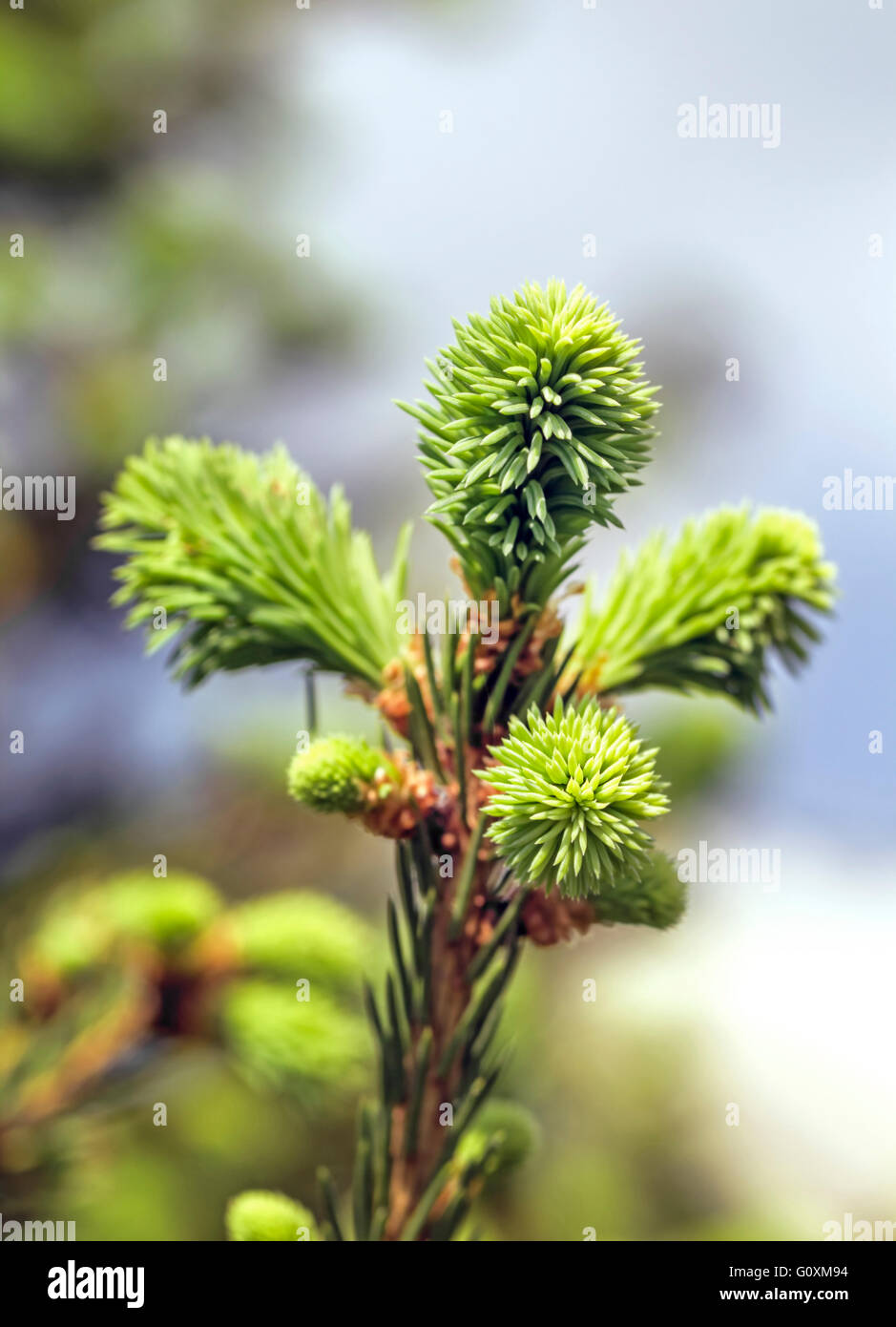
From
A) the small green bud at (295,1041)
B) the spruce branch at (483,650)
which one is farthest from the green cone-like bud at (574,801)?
the small green bud at (295,1041)

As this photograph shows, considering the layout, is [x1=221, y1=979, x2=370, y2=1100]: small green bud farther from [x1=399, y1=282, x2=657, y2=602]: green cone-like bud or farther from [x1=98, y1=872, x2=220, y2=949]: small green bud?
[x1=399, y1=282, x2=657, y2=602]: green cone-like bud

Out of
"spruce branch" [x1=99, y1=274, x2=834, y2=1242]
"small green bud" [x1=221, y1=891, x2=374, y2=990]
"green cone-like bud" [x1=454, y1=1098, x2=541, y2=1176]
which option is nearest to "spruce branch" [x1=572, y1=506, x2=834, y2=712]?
"spruce branch" [x1=99, y1=274, x2=834, y2=1242]

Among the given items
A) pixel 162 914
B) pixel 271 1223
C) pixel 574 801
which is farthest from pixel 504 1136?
pixel 162 914

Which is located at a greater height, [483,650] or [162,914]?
[483,650]

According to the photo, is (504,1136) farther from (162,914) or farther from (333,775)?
(162,914)

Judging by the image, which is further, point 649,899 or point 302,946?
point 302,946
